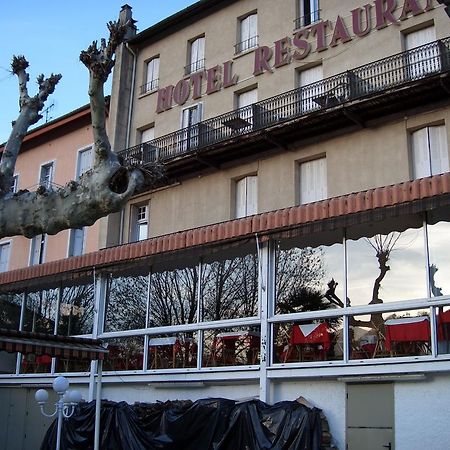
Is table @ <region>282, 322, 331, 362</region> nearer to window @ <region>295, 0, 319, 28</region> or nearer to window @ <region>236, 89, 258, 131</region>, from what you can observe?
window @ <region>236, 89, 258, 131</region>

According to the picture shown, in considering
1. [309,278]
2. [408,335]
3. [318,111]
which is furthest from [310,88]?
[408,335]

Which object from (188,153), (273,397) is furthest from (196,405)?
(188,153)

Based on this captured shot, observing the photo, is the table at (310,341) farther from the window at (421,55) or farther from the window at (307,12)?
the window at (307,12)

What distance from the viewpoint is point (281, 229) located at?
42.9ft

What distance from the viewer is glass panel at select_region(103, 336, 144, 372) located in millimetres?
15766

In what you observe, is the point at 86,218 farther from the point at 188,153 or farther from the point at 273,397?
the point at 188,153

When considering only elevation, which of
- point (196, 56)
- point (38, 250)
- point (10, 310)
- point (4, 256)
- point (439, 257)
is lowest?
point (439, 257)

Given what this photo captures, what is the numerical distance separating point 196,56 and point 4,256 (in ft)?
47.9

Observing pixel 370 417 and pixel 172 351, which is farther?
pixel 172 351

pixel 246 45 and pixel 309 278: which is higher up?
pixel 246 45

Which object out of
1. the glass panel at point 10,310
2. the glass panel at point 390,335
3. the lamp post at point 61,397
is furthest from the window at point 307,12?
the lamp post at point 61,397

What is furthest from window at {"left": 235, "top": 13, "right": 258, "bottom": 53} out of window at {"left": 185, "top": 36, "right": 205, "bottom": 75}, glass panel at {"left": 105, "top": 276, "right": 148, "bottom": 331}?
glass panel at {"left": 105, "top": 276, "right": 148, "bottom": 331}

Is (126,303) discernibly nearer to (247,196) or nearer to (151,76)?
(247,196)

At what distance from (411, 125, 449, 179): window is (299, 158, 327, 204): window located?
3.07 m
